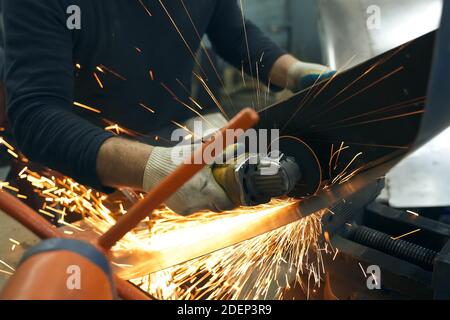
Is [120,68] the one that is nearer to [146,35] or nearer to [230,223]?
[146,35]

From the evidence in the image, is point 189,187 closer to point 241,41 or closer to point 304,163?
point 304,163

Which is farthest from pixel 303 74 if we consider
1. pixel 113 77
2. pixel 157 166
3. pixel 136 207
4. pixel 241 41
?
pixel 136 207

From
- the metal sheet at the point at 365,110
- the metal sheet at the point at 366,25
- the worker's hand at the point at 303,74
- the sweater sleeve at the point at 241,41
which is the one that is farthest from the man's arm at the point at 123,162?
the metal sheet at the point at 366,25

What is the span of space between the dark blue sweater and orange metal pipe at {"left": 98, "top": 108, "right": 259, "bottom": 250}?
474mm

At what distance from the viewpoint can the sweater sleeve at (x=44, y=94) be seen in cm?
111

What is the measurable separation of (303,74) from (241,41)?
38 cm

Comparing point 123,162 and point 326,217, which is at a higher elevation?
point 123,162

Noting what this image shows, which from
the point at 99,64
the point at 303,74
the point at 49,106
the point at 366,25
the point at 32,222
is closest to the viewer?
the point at 32,222

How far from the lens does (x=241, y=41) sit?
6.07 feet

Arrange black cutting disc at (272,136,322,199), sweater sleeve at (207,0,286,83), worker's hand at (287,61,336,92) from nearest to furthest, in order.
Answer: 1. black cutting disc at (272,136,322,199)
2. worker's hand at (287,61,336,92)
3. sweater sleeve at (207,0,286,83)

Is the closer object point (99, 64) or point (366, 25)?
point (99, 64)

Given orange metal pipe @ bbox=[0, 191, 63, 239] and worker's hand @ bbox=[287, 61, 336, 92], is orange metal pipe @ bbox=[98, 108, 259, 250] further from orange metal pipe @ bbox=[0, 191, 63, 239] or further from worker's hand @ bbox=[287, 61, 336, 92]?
worker's hand @ bbox=[287, 61, 336, 92]

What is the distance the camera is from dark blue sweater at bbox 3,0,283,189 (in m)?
1.13

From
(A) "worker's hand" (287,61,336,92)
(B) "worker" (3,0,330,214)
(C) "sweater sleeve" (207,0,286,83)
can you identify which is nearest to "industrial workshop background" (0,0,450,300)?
(B) "worker" (3,0,330,214)
